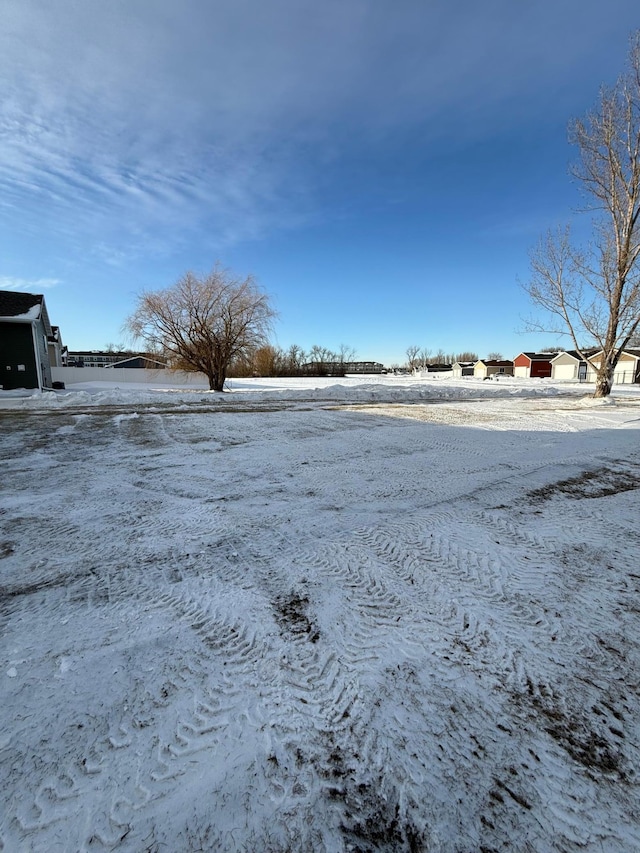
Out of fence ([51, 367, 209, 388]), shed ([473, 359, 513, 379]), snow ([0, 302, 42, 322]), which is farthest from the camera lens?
shed ([473, 359, 513, 379])

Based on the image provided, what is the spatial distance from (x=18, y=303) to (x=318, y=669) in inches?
855

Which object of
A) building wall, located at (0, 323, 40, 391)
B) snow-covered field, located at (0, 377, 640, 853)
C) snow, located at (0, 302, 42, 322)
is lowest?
snow-covered field, located at (0, 377, 640, 853)

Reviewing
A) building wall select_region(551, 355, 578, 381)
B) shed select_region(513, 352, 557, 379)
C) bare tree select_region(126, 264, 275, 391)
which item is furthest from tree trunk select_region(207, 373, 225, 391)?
shed select_region(513, 352, 557, 379)

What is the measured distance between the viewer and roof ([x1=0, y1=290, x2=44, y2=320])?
16.0 metres

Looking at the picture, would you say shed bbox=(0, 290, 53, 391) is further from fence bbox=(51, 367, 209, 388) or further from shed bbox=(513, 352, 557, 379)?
shed bbox=(513, 352, 557, 379)

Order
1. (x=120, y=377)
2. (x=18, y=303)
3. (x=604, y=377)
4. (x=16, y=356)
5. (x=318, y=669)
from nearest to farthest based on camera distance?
(x=318, y=669)
(x=604, y=377)
(x=16, y=356)
(x=18, y=303)
(x=120, y=377)

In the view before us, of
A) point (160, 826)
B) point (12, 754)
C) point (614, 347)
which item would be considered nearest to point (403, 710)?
point (160, 826)

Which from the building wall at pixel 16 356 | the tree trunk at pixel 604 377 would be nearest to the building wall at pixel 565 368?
the tree trunk at pixel 604 377

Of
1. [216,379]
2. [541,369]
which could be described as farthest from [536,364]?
[216,379]

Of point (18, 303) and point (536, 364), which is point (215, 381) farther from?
point (536, 364)

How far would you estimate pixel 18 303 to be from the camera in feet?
56.3

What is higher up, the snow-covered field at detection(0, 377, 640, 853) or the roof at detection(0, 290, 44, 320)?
the roof at detection(0, 290, 44, 320)

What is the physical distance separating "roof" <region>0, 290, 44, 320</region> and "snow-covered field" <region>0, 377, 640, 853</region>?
1668 centimetres

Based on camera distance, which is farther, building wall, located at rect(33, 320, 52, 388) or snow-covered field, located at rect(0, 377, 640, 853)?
building wall, located at rect(33, 320, 52, 388)
